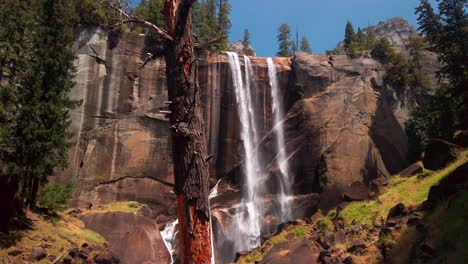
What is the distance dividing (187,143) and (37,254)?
61.3 feet

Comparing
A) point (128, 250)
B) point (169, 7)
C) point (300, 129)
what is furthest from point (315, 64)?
point (169, 7)

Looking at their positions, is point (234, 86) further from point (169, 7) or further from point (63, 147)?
point (169, 7)

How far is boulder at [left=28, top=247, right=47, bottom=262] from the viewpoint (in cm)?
2012

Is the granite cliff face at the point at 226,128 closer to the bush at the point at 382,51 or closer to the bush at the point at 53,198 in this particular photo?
the bush at the point at 382,51

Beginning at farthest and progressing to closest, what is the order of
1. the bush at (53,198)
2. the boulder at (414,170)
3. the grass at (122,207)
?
1. the grass at (122,207)
2. the boulder at (414,170)
3. the bush at (53,198)

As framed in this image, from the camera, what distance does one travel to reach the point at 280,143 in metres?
35.0

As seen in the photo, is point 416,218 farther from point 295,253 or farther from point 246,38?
point 246,38

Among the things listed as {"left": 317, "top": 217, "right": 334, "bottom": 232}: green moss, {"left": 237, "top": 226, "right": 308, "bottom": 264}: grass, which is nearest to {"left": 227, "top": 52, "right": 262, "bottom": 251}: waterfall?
{"left": 237, "top": 226, "right": 308, "bottom": 264}: grass

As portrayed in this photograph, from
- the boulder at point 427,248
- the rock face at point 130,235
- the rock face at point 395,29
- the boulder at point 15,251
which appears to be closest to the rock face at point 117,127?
the rock face at point 130,235

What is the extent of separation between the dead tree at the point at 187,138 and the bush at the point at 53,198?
23.9 metres

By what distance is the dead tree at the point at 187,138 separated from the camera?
15.6ft

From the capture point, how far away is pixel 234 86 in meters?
37.5

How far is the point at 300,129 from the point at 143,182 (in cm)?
1342

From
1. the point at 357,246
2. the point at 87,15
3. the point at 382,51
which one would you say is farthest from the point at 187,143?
the point at 382,51
